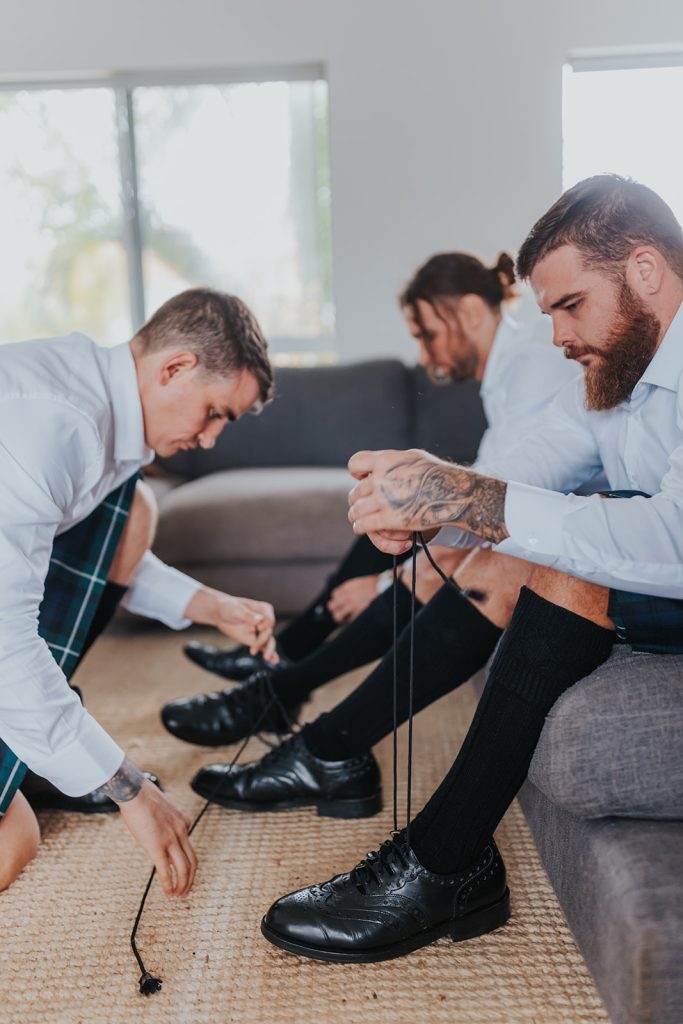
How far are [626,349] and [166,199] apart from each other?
347 cm

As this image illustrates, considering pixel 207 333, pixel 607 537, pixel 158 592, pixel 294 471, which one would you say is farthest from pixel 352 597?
pixel 294 471

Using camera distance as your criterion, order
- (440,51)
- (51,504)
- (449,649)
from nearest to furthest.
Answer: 1. (51,504)
2. (449,649)
3. (440,51)

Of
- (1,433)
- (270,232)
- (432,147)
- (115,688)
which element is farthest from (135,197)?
(1,433)

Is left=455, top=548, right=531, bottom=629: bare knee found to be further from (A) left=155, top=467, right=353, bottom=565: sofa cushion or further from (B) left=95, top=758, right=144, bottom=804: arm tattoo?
(A) left=155, top=467, right=353, bottom=565: sofa cushion

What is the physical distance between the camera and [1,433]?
110 centimetres

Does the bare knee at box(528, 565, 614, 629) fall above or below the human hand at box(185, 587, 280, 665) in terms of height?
above

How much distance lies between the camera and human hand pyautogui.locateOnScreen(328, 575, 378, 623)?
186 centimetres

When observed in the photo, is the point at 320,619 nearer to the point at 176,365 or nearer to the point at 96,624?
the point at 96,624

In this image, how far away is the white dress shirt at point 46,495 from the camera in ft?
3.43

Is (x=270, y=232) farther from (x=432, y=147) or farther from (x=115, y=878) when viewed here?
(x=115, y=878)

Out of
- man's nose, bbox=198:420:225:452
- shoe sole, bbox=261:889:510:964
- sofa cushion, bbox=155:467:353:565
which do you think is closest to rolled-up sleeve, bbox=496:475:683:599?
shoe sole, bbox=261:889:510:964

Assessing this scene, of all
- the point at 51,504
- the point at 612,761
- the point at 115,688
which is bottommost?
the point at 115,688

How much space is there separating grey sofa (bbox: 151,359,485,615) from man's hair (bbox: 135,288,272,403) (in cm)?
115

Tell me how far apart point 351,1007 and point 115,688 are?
120 cm
